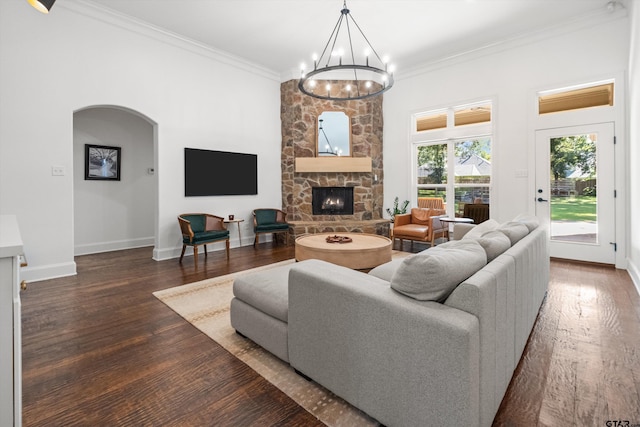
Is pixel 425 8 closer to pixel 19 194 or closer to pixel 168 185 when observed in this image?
pixel 168 185

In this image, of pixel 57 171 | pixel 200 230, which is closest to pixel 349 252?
pixel 200 230

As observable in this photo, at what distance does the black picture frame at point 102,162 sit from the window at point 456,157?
18.8ft

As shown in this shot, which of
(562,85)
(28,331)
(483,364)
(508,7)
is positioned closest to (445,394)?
(483,364)

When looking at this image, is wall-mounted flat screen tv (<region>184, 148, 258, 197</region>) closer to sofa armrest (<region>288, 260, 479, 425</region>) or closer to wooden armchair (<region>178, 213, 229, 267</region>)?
wooden armchair (<region>178, 213, 229, 267</region>)

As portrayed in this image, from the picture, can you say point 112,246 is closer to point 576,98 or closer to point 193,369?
point 193,369

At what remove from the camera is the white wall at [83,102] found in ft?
11.6

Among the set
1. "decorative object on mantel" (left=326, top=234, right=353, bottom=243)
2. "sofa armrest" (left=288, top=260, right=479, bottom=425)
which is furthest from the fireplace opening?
"sofa armrest" (left=288, top=260, right=479, bottom=425)

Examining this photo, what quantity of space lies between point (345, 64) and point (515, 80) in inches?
111

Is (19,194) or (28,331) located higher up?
(19,194)

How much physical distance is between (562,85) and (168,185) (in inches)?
246

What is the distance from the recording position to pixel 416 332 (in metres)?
1.20

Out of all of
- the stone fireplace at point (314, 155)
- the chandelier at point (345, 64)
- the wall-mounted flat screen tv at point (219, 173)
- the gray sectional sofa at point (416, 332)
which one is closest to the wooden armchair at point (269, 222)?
the stone fireplace at point (314, 155)

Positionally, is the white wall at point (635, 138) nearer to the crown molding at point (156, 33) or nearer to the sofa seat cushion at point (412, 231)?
the sofa seat cushion at point (412, 231)

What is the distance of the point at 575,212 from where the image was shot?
15.0 ft
